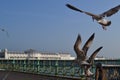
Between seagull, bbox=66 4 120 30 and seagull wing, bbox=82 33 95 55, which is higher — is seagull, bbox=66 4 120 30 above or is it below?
above

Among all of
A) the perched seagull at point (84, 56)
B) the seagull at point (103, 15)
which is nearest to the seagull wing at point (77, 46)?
the perched seagull at point (84, 56)

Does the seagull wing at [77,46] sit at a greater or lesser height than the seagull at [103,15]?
lesser

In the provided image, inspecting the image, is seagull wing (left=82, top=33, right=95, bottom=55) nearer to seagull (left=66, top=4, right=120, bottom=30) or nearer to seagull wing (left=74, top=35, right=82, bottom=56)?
seagull wing (left=74, top=35, right=82, bottom=56)

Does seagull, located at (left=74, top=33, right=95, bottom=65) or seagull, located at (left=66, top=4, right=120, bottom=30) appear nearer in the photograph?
seagull, located at (left=66, top=4, right=120, bottom=30)

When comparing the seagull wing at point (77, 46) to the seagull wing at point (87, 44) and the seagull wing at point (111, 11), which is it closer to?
the seagull wing at point (87, 44)

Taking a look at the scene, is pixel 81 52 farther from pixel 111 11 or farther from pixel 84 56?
pixel 111 11

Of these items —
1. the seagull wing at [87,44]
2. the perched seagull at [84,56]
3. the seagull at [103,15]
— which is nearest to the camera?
the seagull at [103,15]

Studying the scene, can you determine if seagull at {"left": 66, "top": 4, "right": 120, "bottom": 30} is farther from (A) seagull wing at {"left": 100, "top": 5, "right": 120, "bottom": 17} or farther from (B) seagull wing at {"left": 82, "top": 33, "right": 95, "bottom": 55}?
(B) seagull wing at {"left": 82, "top": 33, "right": 95, "bottom": 55}

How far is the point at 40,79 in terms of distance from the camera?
74.9ft

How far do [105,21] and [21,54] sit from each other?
98.9m

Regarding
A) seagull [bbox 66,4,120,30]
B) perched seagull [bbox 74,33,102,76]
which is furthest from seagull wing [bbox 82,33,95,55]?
seagull [bbox 66,4,120,30]

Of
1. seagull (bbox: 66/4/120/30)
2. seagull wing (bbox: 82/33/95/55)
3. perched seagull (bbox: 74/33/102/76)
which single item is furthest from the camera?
perched seagull (bbox: 74/33/102/76)

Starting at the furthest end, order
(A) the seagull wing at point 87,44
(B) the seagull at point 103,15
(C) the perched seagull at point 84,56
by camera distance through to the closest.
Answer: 1. (C) the perched seagull at point 84,56
2. (A) the seagull wing at point 87,44
3. (B) the seagull at point 103,15

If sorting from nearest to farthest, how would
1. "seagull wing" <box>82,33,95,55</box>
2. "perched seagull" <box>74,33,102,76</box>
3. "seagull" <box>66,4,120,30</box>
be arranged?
"seagull" <box>66,4,120,30</box> → "seagull wing" <box>82,33,95,55</box> → "perched seagull" <box>74,33,102,76</box>
